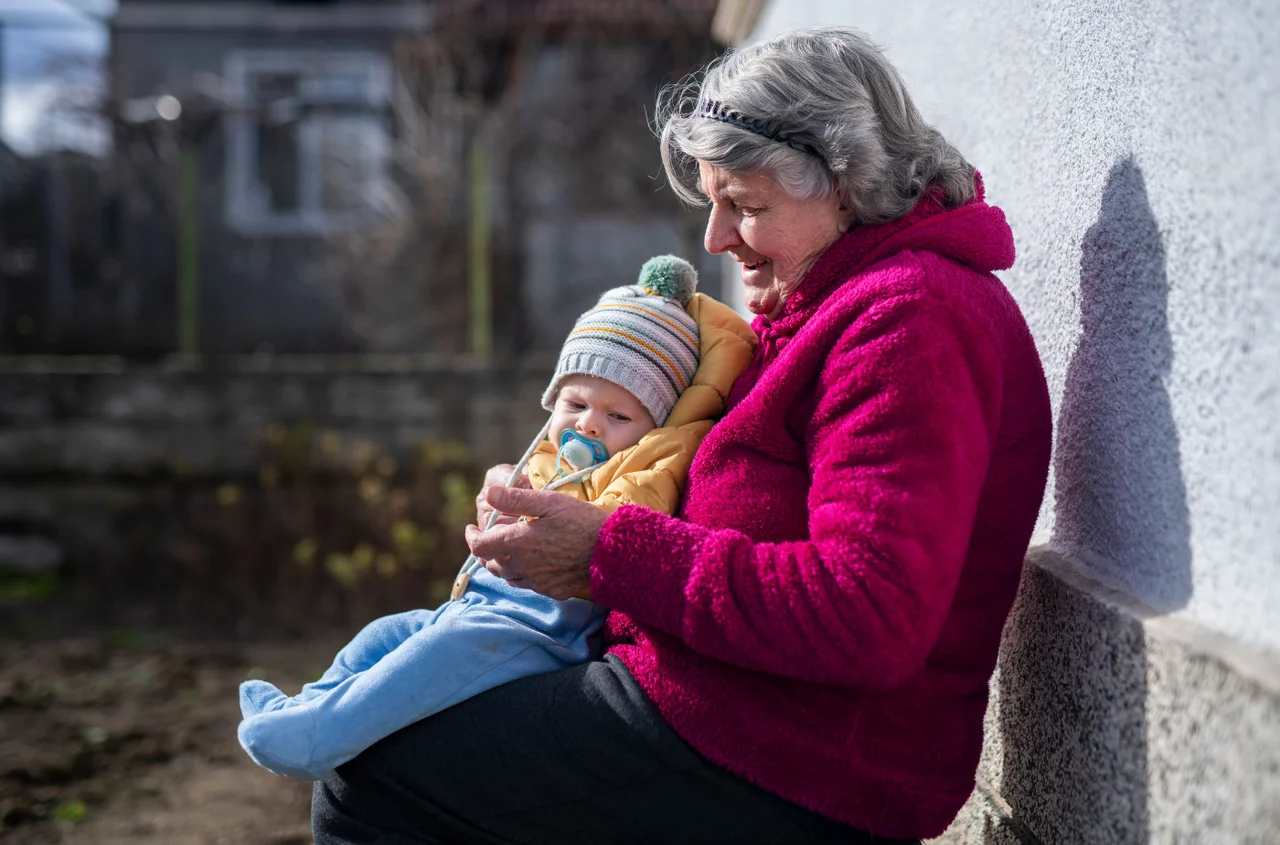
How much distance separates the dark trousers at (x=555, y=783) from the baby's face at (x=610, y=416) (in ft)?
1.34

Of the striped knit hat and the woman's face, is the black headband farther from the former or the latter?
the striped knit hat

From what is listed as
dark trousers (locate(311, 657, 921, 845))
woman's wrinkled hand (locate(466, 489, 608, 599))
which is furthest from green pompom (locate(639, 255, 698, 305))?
dark trousers (locate(311, 657, 921, 845))

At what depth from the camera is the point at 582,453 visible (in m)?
1.97

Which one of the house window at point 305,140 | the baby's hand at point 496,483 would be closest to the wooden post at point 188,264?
the house window at point 305,140

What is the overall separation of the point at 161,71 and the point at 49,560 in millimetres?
7640

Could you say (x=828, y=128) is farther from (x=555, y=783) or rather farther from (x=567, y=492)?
(x=555, y=783)

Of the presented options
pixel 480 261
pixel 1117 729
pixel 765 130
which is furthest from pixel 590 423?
pixel 480 261

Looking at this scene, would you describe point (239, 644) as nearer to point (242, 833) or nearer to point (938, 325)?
point (242, 833)

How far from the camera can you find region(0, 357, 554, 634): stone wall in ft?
20.5

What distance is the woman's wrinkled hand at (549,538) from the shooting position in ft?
5.34

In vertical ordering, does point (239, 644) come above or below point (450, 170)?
below

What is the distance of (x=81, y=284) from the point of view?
31.2 ft

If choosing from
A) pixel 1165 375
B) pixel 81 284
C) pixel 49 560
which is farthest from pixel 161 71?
pixel 1165 375

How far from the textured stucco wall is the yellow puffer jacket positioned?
53 centimetres
